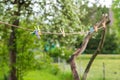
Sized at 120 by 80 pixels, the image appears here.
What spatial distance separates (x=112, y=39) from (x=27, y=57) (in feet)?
94.0

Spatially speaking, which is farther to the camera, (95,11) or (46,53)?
(95,11)

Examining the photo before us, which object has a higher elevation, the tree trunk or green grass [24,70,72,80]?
the tree trunk

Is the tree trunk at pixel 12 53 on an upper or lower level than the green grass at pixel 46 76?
upper

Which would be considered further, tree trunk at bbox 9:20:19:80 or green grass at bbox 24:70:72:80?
green grass at bbox 24:70:72:80

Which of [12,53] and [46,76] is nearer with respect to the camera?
[12,53]

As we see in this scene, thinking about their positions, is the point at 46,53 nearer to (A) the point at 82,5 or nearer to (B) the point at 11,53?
(B) the point at 11,53

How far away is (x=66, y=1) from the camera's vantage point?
35.1 ft

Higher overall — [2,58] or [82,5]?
[82,5]

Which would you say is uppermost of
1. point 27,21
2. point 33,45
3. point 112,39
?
point 27,21

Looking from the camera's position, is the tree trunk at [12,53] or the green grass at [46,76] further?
the green grass at [46,76]

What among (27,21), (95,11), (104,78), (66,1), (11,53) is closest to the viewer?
(66,1)

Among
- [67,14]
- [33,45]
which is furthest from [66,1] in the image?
[33,45]

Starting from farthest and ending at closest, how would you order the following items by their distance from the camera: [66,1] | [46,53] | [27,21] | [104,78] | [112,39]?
[112,39] < [104,78] < [46,53] < [27,21] < [66,1]

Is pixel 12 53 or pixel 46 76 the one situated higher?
pixel 12 53
